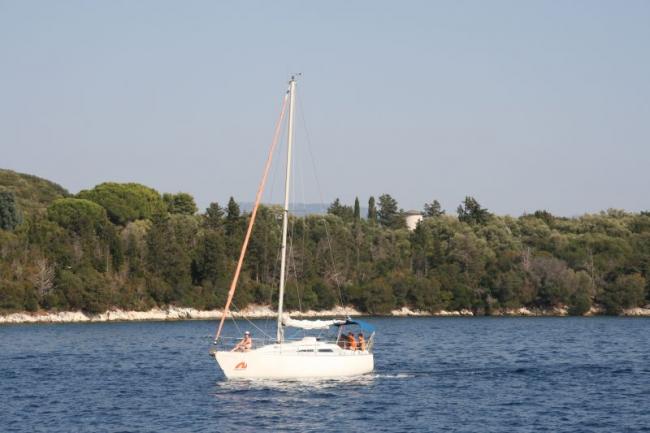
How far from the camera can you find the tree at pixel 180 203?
176375 mm

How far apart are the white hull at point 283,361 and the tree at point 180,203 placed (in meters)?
126

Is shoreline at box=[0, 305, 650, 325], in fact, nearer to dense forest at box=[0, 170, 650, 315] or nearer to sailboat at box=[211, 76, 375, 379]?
dense forest at box=[0, 170, 650, 315]

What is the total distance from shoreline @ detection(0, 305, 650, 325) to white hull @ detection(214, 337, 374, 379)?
5262 cm

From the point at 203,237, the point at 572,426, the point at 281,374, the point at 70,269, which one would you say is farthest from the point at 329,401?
the point at 203,237

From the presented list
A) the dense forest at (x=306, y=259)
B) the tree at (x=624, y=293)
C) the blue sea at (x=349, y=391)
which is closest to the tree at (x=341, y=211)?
the dense forest at (x=306, y=259)

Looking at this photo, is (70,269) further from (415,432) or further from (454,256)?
(415,432)

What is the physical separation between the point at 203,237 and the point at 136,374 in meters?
87.8

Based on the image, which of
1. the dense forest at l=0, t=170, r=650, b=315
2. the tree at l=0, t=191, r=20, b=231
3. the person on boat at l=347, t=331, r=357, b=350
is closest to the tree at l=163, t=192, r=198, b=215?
the dense forest at l=0, t=170, r=650, b=315

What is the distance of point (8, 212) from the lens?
5743 inches

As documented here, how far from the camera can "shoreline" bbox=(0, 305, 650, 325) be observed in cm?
12575

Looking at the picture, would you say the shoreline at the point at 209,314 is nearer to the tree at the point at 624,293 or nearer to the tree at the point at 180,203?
the tree at the point at 624,293

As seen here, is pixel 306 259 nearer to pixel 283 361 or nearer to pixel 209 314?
pixel 209 314

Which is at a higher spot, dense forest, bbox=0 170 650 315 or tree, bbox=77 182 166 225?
tree, bbox=77 182 166 225

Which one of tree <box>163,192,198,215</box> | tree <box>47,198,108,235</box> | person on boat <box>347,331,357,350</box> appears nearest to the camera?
person on boat <box>347,331,357,350</box>
